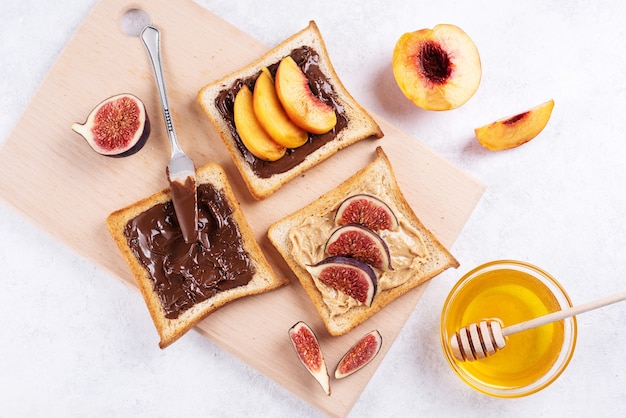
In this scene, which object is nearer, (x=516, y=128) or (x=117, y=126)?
(x=117, y=126)

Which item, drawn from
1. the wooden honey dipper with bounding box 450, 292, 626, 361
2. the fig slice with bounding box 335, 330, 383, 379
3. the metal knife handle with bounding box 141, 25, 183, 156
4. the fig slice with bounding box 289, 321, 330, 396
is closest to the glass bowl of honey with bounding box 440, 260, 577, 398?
the wooden honey dipper with bounding box 450, 292, 626, 361

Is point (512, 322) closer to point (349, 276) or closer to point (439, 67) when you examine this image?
point (349, 276)

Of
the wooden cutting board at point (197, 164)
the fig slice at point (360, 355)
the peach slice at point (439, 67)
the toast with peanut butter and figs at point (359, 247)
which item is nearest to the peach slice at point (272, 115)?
the wooden cutting board at point (197, 164)

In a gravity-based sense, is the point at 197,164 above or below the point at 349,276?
above

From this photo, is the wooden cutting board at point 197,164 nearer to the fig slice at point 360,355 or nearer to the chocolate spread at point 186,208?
the fig slice at point 360,355

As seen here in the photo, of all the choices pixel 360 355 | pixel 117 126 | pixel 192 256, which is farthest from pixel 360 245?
pixel 117 126

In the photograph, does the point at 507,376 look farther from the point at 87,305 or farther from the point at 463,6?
the point at 87,305
